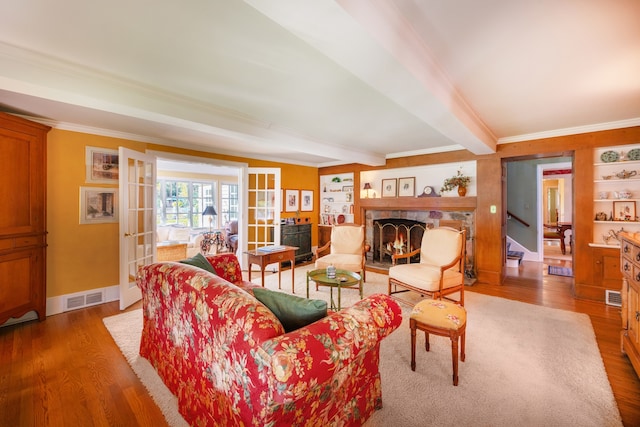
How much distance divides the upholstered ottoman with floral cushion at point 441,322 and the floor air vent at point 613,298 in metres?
2.96

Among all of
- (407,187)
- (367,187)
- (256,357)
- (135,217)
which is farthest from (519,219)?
(135,217)

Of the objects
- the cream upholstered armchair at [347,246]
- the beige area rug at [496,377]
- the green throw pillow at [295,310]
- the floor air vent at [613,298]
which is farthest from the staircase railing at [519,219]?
the green throw pillow at [295,310]

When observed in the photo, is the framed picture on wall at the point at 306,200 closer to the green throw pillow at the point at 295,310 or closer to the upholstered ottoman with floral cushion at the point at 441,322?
the upholstered ottoman with floral cushion at the point at 441,322

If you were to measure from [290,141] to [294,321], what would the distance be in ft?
10.0

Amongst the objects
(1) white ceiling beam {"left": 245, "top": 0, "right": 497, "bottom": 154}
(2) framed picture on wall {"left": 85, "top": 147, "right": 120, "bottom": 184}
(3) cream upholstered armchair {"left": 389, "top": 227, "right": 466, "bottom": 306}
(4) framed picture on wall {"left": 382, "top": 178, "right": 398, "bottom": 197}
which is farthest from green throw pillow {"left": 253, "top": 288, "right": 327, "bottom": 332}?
(4) framed picture on wall {"left": 382, "top": 178, "right": 398, "bottom": 197}

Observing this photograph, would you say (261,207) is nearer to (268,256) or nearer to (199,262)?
(268,256)

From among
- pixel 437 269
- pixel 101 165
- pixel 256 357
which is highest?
pixel 101 165

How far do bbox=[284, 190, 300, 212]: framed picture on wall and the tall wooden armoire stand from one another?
Result: 3939mm

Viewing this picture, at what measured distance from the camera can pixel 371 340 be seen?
1.38 metres

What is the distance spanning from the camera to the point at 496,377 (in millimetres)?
2061

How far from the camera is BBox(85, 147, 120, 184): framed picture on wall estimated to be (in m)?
3.58

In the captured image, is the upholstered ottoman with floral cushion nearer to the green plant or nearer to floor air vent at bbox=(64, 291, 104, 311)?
the green plant

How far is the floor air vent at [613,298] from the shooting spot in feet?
11.6

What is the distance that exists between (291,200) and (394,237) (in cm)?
249
